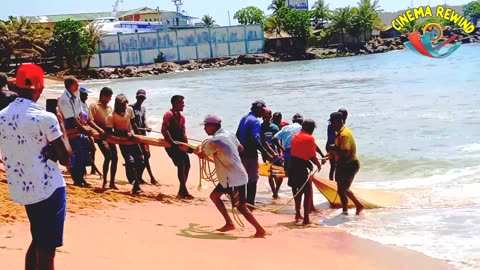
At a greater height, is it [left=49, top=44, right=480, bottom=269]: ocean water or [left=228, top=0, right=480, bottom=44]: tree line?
[left=228, top=0, right=480, bottom=44]: tree line

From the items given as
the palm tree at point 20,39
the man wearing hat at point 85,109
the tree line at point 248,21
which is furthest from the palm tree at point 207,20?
the man wearing hat at point 85,109

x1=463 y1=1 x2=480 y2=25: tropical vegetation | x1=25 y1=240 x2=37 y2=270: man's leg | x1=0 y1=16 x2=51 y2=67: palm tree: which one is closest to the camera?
x1=25 y1=240 x2=37 y2=270: man's leg

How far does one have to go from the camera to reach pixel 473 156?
12891mm

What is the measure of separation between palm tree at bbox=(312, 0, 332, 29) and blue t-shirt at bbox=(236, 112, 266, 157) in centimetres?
8847

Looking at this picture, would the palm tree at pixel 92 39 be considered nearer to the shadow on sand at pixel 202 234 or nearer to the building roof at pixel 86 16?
the building roof at pixel 86 16

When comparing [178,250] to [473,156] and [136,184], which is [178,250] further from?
[473,156]

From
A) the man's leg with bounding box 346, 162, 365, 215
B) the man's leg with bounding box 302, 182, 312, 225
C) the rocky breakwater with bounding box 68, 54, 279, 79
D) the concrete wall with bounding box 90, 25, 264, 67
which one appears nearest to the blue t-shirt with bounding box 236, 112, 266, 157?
the man's leg with bounding box 302, 182, 312, 225

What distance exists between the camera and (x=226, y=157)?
6258 millimetres

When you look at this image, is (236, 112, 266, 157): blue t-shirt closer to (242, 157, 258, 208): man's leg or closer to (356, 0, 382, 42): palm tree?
(242, 157, 258, 208): man's leg

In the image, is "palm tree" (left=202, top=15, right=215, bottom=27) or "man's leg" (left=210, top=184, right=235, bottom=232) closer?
"man's leg" (left=210, top=184, right=235, bottom=232)

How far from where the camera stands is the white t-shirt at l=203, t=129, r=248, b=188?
6.25m

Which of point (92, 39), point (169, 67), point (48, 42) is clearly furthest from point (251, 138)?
point (169, 67)

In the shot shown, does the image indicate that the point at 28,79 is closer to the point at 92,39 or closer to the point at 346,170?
the point at 346,170

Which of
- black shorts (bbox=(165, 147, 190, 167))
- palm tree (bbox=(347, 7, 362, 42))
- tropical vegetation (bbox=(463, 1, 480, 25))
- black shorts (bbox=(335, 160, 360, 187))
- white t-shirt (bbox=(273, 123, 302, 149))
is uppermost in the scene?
tropical vegetation (bbox=(463, 1, 480, 25))
